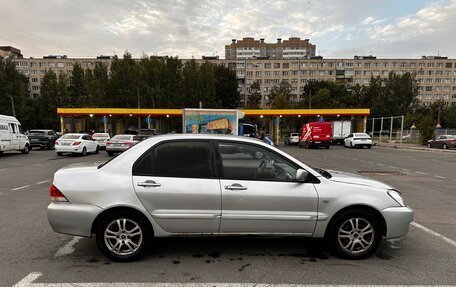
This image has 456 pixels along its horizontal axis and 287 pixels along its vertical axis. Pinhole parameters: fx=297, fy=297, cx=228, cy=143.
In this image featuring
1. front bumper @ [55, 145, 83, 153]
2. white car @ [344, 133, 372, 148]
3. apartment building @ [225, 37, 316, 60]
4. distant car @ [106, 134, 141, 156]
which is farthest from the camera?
apartment building @ [225, 37, 316, 60]

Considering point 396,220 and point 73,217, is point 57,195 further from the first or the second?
point 396,220

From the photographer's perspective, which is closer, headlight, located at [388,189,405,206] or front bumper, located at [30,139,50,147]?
headlight, located at [388,189,405,206]

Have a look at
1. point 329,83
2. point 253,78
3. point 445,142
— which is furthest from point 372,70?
point 445,142

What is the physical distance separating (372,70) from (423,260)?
107 meters

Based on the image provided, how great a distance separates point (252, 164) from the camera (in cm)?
407

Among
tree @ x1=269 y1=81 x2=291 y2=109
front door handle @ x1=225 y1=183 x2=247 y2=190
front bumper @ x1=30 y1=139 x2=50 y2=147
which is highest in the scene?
tree @ x1=269 y1=81 x2=291 y2=109

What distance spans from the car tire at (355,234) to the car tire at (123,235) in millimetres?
2472

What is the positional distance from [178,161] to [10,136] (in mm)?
19115

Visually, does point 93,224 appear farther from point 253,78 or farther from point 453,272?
point 253,78

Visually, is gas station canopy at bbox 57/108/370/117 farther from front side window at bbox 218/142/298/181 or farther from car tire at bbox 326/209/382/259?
car tire at bbox 326/209/382/259

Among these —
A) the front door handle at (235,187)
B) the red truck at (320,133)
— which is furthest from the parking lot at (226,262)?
the red truck at (320,133)

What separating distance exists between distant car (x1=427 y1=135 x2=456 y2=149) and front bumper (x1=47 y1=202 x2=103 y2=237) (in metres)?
32.5

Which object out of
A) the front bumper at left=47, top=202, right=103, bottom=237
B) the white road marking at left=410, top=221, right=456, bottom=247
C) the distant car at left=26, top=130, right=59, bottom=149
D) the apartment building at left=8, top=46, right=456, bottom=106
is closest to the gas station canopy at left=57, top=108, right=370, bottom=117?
the distant car at left=26, top=130, right=59, bottom=149

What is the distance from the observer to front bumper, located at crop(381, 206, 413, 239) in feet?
12.9
